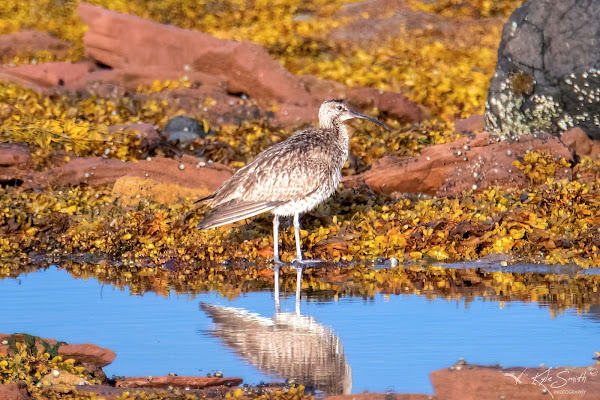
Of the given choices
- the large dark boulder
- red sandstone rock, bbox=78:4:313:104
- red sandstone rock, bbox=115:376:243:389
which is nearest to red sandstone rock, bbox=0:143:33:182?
red sandstone rock, bbox=78:4:313:104

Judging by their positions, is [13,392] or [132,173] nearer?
[13,392]

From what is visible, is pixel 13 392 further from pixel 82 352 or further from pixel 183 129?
pixel 183 129

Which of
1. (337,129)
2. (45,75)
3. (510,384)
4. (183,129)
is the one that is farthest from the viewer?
(45,75)

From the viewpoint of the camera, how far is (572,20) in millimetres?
18359

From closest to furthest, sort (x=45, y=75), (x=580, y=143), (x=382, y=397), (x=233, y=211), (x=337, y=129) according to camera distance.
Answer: (x=382, y=397) < (x=233, y=211) < (x=337, y=129) < (x=580, y=143) < (x=45, y=75)

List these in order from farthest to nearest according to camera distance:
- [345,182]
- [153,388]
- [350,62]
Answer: [350,62]
[345,182]
[153,388]

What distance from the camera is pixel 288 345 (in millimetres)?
8641

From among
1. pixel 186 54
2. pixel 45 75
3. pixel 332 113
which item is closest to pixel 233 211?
pixel 332 113

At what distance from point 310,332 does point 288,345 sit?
21.1 inches

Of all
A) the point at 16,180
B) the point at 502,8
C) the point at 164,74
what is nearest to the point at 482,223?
the point at 16,180

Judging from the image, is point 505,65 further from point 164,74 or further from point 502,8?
point 502,8

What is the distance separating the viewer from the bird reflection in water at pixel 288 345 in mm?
7613

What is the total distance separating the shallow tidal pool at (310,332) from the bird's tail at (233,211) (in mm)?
1769

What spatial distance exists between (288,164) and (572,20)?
7021 millimetres
